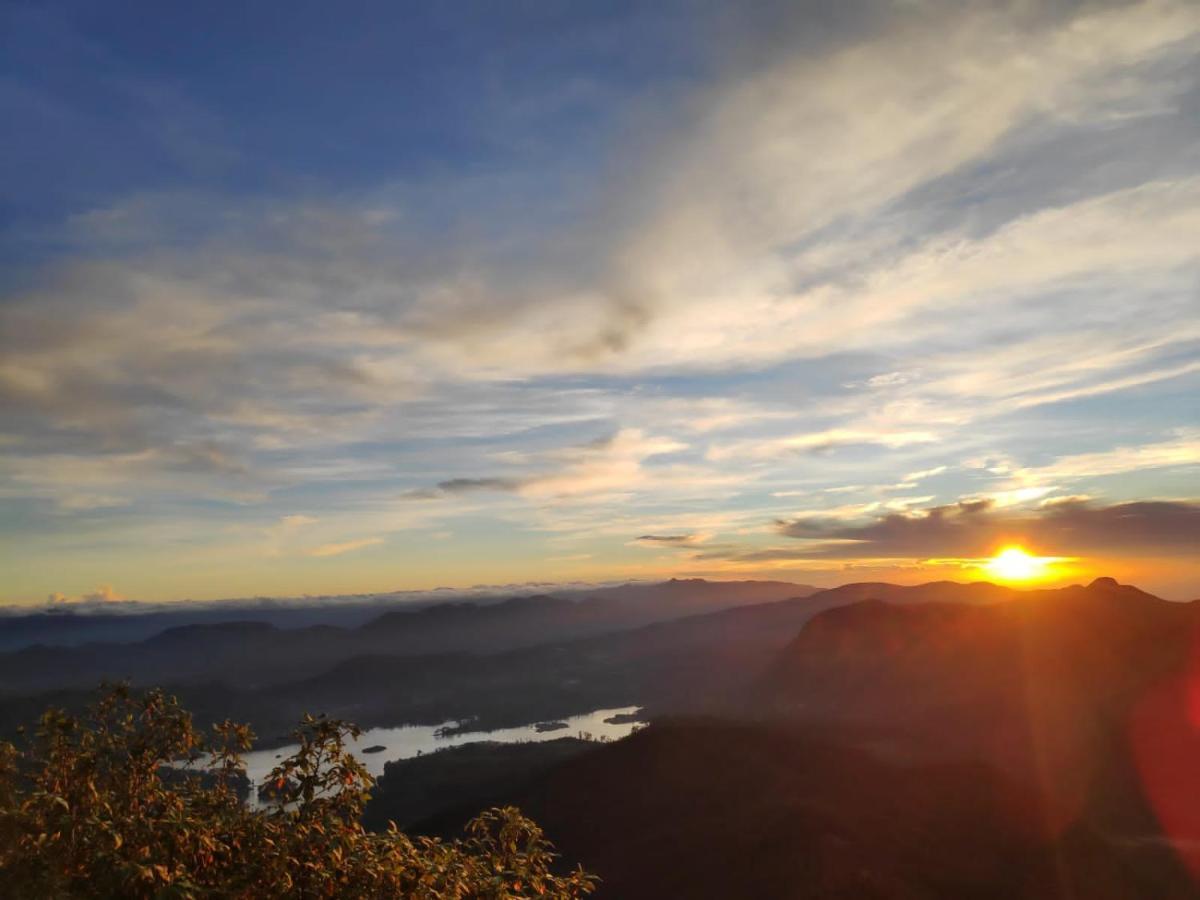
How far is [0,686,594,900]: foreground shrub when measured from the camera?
1141 cm

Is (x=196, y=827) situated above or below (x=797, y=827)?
above

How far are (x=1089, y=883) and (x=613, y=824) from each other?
67.5m

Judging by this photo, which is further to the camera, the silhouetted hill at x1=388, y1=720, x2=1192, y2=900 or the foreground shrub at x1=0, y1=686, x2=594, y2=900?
the silhouetted hill at x1=388, y1=720, x2=1192, y2=900

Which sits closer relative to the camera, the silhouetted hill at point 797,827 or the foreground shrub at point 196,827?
the foreground shrub at point 196,827

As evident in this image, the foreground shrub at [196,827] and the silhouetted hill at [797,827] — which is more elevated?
the foreground shrub at [196,827]

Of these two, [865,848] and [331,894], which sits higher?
[331,894]

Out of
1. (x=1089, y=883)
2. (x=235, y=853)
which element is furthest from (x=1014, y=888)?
(x=235, y=853)

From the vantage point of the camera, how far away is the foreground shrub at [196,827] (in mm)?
11414

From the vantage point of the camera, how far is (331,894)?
12.4 metres

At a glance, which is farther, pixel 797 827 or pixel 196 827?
pixel 797 827

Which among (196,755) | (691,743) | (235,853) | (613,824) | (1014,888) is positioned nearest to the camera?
(235,853)

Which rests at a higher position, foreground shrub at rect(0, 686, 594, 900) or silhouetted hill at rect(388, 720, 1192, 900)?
foreground shrub at rect(0, 686, 594, 900)

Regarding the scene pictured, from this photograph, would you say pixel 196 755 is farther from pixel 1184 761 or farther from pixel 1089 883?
pixel 1184 761

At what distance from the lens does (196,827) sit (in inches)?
485
